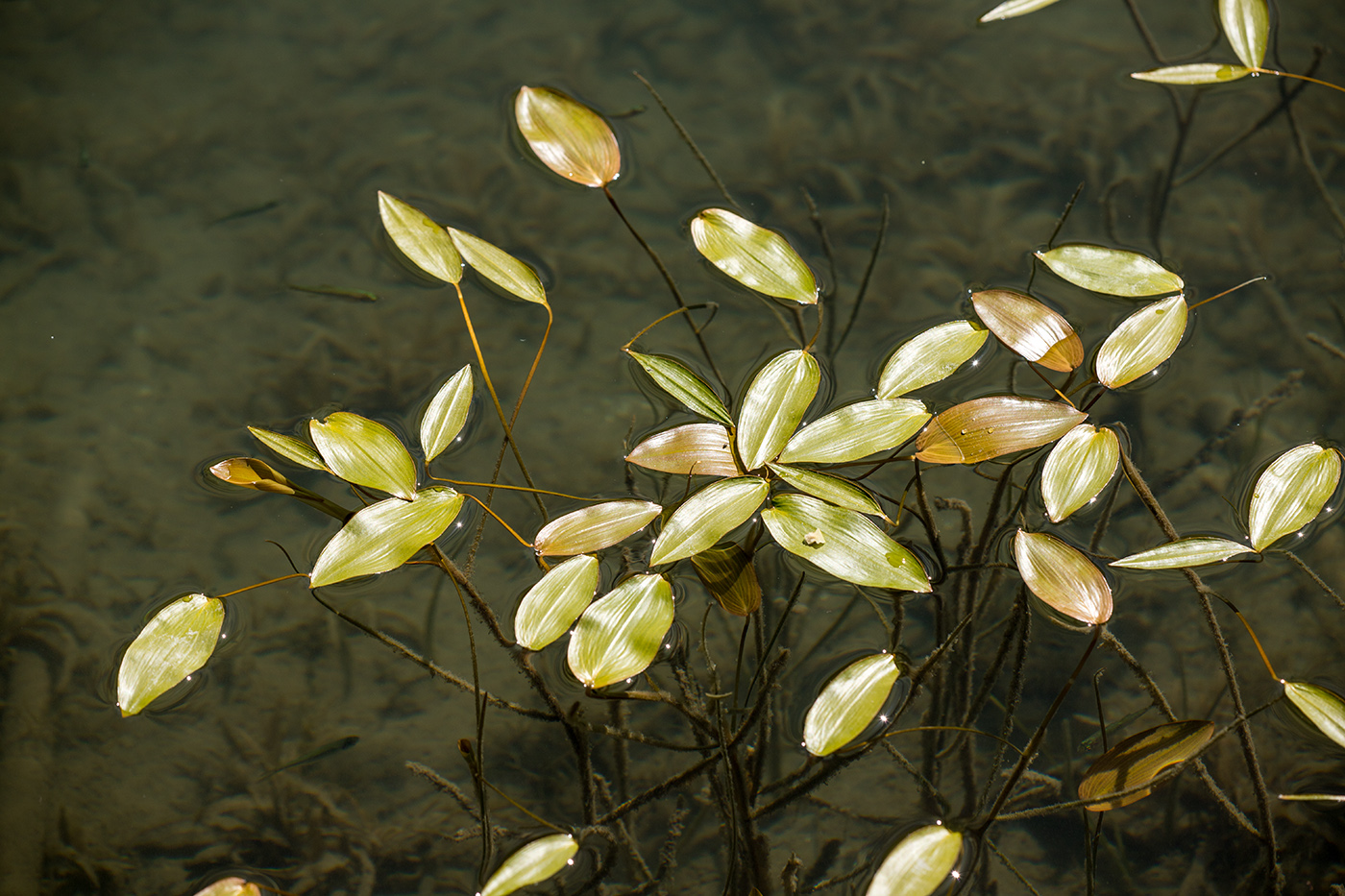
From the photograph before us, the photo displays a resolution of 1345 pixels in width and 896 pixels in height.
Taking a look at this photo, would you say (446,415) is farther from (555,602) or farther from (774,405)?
(774,405)

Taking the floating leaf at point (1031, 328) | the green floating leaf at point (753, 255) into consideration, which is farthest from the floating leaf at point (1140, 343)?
the green floating leaf at point (753, 255)

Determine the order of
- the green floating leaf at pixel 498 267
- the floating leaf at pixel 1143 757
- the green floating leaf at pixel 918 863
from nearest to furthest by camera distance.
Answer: the green floating leaf at pixel 918 863
the floating leaf at pixel 1143 757
the green floating leaf at pixel 498 267

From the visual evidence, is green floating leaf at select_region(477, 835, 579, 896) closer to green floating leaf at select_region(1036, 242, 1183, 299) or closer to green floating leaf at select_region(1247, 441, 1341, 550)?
green floating leaf at select_region(1247, 441, 1341, 550)

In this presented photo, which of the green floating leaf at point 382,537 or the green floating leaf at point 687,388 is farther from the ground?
the green floating leaf at point 687,388

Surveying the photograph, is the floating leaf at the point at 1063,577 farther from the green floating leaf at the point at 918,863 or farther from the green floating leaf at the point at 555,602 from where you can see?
the green floating leaf at the point at 555,602

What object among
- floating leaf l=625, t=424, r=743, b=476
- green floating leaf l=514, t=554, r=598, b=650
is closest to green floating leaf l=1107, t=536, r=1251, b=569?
floating leaf l=625, t=424, r=743, b=476

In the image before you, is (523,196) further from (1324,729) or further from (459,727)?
(1324,729)
